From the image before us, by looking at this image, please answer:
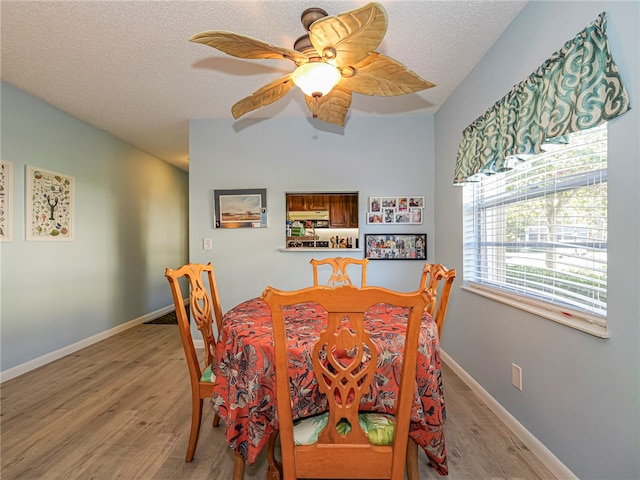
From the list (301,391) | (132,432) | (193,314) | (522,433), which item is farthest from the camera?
(132,432)

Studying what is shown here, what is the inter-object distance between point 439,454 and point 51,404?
99.8 inches

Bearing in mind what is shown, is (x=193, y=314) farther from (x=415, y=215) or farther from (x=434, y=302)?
(x=415, y=215)

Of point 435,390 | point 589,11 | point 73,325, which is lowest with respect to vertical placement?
point 73,325

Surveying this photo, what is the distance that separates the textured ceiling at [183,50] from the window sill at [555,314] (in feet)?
5.46

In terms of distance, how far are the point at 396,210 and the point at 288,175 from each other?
3.95ft

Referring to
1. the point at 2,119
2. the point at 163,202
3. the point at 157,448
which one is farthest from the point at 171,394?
the point at 163,202

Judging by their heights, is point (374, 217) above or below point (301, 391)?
above

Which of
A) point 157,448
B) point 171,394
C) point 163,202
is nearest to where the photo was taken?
point 157,448

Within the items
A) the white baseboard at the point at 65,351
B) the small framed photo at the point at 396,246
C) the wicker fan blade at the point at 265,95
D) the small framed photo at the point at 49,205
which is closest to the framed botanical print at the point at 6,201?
the small framed photo at the point at 49,205

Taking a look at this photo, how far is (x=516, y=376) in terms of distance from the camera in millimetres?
1850

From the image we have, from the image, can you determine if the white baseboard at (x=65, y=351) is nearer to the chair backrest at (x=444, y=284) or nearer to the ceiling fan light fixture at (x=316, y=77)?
the ceiling fan light fixture at (x=316, y=77)

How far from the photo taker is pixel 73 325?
3.25 meters

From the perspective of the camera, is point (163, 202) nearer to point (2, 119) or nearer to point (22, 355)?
point (2, 119)

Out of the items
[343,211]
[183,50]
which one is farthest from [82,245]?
[343,211]
